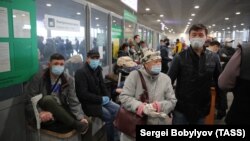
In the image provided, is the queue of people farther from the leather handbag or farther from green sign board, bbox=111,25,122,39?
green sign board, bbox=111,25,122,39

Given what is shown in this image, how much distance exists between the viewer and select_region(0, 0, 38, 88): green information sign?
2303mm

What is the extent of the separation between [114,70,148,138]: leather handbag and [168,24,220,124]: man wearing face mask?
0.36 metres

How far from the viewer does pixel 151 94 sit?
2.03m

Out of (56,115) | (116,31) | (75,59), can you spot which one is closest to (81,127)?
(56,115)

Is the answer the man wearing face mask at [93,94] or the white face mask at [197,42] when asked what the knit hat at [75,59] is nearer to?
the man wearing face mask at [93,94]

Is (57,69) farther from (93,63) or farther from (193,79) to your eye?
(193,79)

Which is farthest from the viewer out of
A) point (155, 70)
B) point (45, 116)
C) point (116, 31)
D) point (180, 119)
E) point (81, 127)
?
point (116, 31)

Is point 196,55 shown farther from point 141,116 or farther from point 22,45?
point 22,45

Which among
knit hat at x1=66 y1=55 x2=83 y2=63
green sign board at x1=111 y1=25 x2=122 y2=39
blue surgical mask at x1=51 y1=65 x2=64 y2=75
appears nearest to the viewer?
blue surgical mask at x1=51 y1=65 x2=64 y2=75

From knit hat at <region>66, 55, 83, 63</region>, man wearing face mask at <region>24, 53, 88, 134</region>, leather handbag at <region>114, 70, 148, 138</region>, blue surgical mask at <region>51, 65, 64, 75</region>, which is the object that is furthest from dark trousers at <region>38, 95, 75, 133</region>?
knit hat at <region>66, 55, 83, 63</region>

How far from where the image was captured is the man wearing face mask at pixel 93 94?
307 cm

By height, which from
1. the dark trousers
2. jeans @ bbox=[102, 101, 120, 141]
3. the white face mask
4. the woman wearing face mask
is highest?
the white face mask

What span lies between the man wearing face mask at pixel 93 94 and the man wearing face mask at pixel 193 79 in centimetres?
122

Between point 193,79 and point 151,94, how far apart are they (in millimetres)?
407
